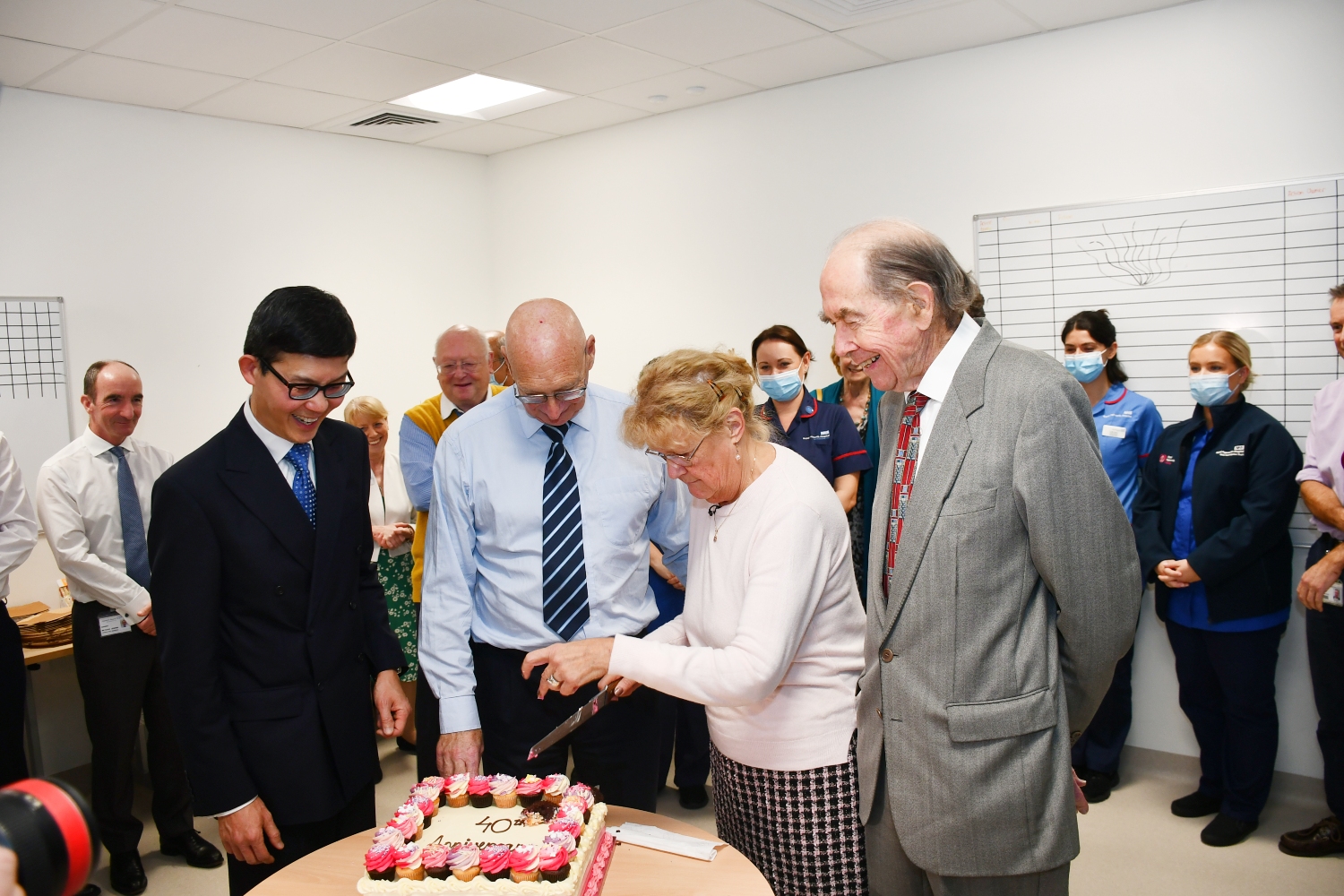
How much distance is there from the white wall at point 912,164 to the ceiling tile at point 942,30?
0.34 feet

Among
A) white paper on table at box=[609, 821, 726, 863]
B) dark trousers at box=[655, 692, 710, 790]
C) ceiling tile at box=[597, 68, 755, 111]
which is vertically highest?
ceiling tile at box=[597, 68, 755, 111]

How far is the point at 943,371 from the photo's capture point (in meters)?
1.55

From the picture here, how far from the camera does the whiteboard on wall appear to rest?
159 inches

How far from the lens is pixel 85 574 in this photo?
3326mm

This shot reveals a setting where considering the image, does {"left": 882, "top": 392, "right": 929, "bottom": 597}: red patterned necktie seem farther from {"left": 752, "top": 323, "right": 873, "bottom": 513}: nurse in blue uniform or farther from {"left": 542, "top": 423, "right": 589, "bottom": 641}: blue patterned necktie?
{"left": 752, "top": 323, "right": 873, "bottom": 513}: nurse in blue uniform

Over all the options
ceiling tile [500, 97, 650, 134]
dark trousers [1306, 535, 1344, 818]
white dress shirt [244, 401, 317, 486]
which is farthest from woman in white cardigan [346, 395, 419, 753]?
dark trousers [1306, 535, 1344, 818]

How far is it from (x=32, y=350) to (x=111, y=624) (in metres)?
1.54

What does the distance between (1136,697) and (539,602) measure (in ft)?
10.3

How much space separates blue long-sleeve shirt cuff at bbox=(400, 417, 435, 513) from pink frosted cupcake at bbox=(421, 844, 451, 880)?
7.57 feet

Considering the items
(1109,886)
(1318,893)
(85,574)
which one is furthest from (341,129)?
(1318,893)

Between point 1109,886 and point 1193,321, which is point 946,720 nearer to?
point 1109,886

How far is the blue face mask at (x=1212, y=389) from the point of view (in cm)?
338

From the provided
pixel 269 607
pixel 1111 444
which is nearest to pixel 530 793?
pixel 269 607

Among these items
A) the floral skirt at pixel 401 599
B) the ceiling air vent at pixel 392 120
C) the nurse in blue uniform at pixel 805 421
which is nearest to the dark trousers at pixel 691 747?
the nurse in blue uniform at pixel 805 421
